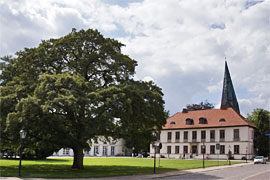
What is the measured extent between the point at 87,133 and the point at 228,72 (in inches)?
2362

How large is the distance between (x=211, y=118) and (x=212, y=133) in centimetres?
333

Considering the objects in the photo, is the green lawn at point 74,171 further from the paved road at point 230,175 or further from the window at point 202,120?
the window at point 202,120

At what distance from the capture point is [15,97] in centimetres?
2191

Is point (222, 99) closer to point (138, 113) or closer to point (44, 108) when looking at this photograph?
point (138, 113)

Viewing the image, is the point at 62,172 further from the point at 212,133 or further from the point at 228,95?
the point at 228,95

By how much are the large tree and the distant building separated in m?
36.1

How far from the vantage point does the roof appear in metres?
58.9

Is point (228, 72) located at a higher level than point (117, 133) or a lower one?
higher

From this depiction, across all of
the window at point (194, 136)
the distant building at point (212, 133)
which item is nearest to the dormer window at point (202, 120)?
the distant building at point (212, 133)

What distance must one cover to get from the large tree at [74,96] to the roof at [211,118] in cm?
3262

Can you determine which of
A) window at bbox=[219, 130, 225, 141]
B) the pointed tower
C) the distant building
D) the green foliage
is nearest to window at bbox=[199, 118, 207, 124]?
the distant building

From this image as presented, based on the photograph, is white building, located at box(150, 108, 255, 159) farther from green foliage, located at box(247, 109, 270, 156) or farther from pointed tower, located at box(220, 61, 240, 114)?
pointed tower, located at box(220, 61, 240, 114)

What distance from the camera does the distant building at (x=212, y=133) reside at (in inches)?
2254

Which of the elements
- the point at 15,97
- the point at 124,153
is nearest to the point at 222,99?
the point at 124,153
